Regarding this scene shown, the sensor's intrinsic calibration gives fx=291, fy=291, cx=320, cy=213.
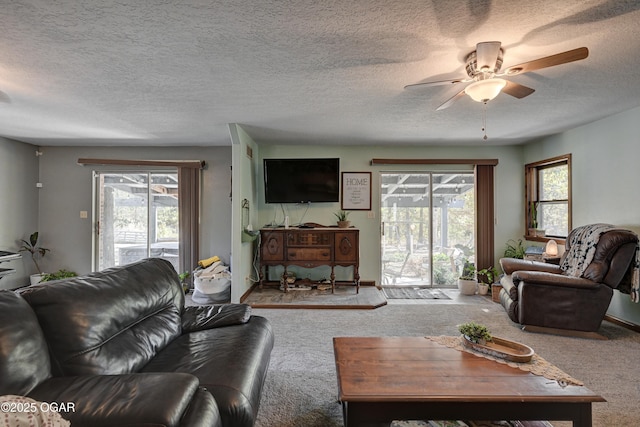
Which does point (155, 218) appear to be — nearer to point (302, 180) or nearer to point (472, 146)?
point (302, 180)

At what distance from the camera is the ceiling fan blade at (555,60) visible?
157 centimetres

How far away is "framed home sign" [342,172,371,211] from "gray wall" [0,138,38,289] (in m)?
5.01

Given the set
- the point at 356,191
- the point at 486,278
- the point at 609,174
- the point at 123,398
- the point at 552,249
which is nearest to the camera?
the point at 123,398

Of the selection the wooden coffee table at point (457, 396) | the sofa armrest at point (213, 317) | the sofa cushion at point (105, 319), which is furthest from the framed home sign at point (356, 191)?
the wooden coffee table at point (457, 396)

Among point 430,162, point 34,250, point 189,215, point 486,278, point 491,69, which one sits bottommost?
point 486,278

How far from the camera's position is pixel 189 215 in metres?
4.71

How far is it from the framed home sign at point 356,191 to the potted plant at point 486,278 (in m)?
2.04

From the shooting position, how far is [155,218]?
4848mm

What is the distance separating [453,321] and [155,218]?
4.66 meters

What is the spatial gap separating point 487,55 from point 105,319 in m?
2.61

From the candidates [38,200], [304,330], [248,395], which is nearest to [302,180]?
[304,330]

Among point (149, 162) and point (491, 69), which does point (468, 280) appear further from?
point (149, 162)

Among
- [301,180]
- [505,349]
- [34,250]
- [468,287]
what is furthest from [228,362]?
[34,250]

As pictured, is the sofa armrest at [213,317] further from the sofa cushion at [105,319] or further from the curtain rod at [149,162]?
the curtain rod at [149,162]
